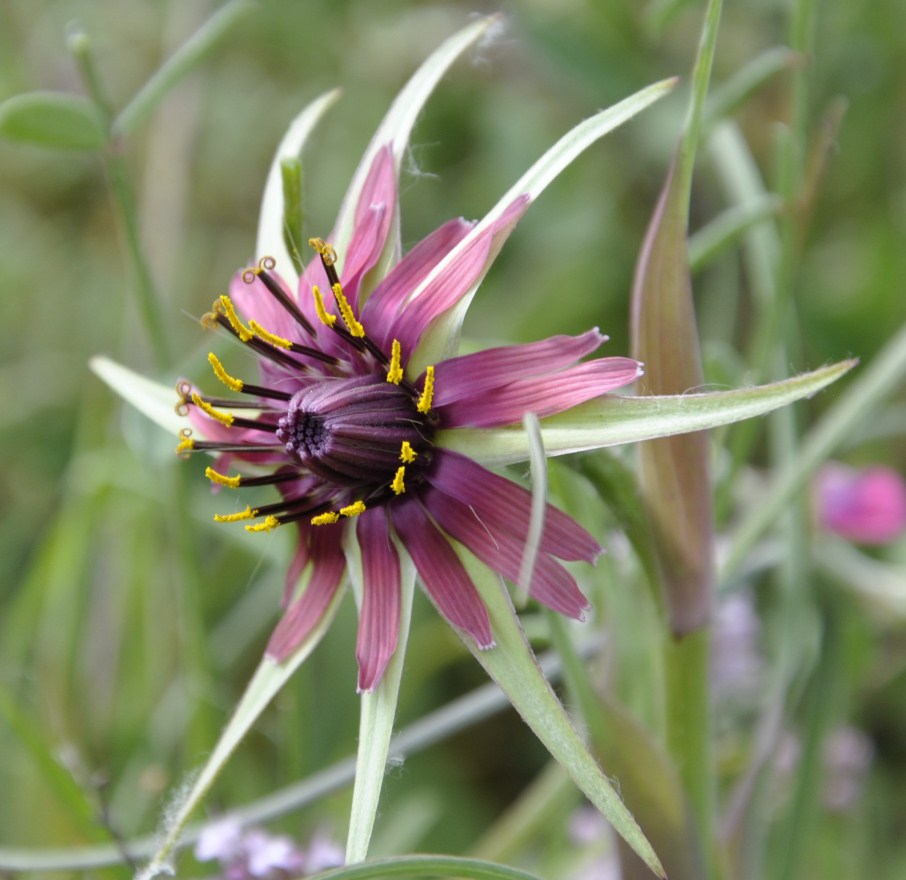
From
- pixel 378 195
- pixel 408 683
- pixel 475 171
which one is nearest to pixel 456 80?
pixel 475 171

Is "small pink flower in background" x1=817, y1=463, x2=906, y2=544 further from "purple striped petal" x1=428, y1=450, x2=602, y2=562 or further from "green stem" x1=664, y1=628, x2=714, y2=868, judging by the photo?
"purple striped petal" x1=428, y1=450, x2=602, y2=562

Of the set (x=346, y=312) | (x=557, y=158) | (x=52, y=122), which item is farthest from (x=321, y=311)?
(x=52, y=122)

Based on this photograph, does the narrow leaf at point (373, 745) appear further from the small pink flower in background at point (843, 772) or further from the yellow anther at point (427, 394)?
the small pink flower in background at point (843, 772)

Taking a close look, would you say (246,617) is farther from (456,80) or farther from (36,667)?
(456,80)

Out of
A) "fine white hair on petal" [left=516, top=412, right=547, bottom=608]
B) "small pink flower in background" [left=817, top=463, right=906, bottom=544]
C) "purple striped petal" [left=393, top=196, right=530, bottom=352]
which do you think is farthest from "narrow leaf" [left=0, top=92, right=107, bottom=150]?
"small pink flower in background" [left=817, top=463, right=906, bottom=544]

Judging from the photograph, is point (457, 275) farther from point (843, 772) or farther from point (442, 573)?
point (843, 772)
